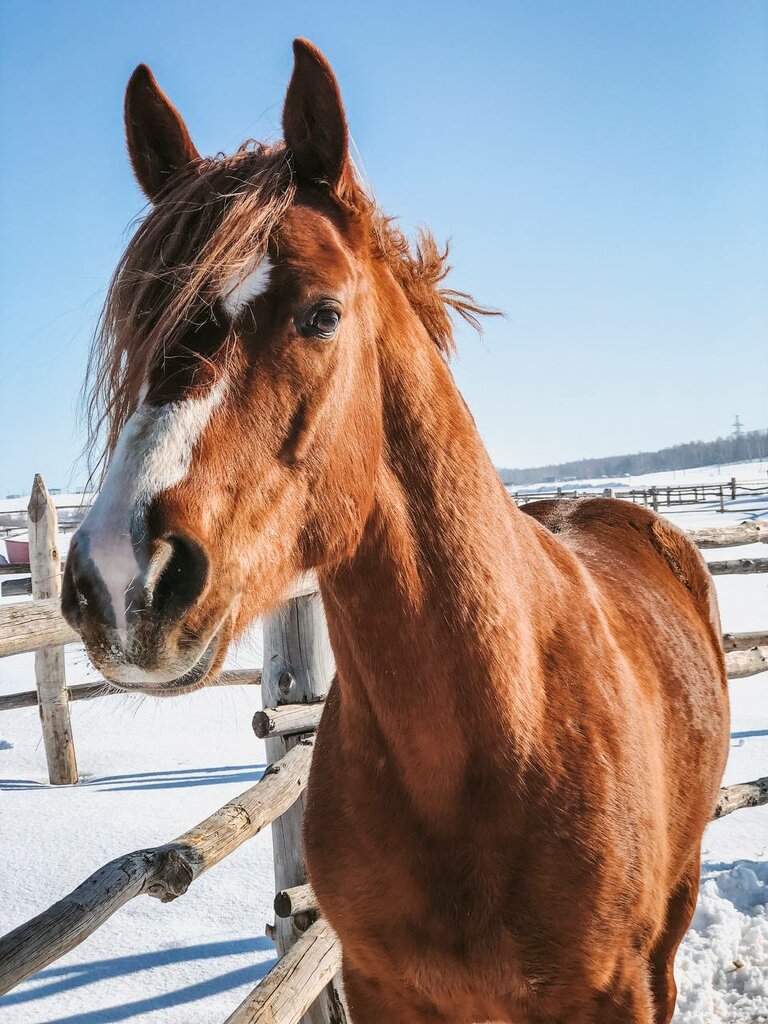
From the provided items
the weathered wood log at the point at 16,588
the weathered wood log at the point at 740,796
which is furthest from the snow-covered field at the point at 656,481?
the weathered wood log at the point at 16,588

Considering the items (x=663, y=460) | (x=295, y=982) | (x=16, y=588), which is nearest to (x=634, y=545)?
(x=295, y=982)

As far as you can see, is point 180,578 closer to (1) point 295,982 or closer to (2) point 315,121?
(2) point 315,121

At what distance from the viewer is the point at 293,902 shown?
265 cm

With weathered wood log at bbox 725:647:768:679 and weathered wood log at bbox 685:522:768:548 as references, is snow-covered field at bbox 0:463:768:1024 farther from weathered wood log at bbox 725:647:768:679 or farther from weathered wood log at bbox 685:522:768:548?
weathered wood log at bbox 685:522:768:548

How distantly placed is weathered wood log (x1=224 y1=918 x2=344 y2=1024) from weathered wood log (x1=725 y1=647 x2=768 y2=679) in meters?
3.14

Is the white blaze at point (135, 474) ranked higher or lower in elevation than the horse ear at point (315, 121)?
lower

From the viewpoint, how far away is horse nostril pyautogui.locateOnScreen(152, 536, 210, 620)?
119 centimetres

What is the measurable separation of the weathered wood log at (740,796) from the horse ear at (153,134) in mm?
3869

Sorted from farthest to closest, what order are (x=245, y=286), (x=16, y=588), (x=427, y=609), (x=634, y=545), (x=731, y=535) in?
(x=16, y=588)
(x=731, y=535)
(x=634, y=545)
(x=427, y=609)
(x=245, y=286)

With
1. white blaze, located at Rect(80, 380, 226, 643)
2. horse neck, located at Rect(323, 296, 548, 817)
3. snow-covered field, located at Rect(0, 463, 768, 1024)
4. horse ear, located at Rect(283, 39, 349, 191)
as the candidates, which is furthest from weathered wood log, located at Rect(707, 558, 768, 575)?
white blaze, located at Rect(80, 380, 226, 643)

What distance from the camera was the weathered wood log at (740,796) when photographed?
3.98 metres

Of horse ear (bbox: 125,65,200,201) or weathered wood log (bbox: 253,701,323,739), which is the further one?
weathered wood log (bbox: 253,701,323,739)

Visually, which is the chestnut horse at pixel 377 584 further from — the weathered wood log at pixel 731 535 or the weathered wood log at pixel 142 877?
the weathered wood log at pixel 731 535

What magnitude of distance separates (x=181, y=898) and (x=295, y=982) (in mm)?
1543
